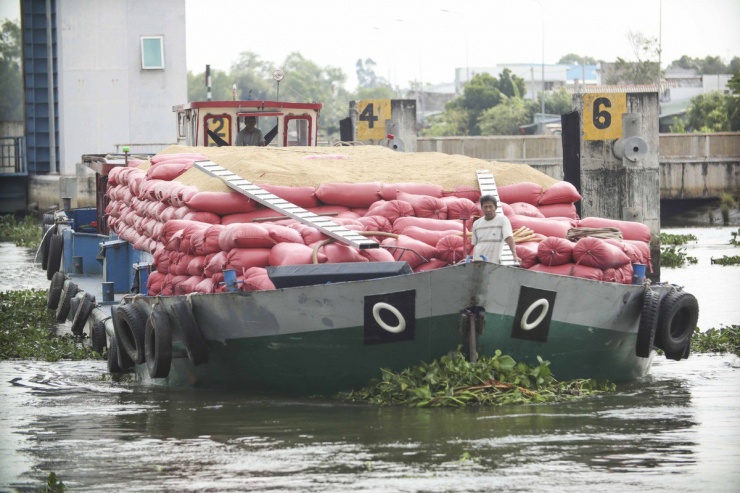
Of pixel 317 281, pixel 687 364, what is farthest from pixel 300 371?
pixel 687 364

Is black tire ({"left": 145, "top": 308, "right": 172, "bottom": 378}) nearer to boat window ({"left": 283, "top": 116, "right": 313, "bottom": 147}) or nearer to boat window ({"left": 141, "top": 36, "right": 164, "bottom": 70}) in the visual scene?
boat window ({"left": 283, "top": 116, "right": 313, "bottom": 147})

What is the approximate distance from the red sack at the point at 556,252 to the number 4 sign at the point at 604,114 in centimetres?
706

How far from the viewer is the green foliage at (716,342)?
15211 mm

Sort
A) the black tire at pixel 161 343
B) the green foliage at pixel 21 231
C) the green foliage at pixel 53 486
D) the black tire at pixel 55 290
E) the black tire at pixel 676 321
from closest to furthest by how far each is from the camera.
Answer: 1. the green foliage at pixel 53 486
2. the black tire at pixel 161 343
3. the black tire at pixel 676 321
4. the black tire at pixel 55 290
5. the green foliage at pixel 21 231

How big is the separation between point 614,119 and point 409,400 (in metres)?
8.74

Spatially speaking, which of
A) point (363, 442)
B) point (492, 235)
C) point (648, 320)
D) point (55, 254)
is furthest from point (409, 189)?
point (55, 254)

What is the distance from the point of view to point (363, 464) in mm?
9383

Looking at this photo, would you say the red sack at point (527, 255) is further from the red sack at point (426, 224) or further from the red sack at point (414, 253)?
the red sack at point (414, 253)

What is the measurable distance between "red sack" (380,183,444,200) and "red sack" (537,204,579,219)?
45.5 inches

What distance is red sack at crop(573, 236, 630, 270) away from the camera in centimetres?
1173

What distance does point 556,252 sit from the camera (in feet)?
38.8

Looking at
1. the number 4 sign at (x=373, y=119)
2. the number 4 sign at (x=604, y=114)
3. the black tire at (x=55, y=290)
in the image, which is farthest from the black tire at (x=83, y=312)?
the number 4 sign at (x=373, y=119)

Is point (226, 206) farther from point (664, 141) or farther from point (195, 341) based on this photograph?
point (664, 141)

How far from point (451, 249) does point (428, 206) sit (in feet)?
4.11
